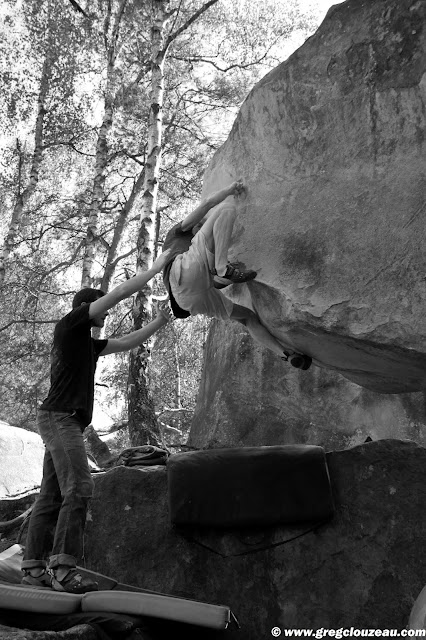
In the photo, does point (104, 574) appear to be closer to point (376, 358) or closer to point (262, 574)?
point (262, 574)

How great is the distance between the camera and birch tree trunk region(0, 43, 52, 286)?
40.0 feet

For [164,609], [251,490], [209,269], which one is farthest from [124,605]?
[209,269]

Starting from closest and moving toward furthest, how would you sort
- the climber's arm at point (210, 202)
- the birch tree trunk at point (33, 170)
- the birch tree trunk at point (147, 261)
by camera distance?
1. the climber's arm at point (210, 202)
2. the birch tree trunk at point (147, 261)
3. the birch tree trunk at point (33, 170)

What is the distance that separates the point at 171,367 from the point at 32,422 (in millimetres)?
4960

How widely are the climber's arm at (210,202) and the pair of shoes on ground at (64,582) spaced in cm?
288

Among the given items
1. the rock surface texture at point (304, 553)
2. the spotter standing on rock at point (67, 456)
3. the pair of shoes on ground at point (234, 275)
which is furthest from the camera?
the pair of shoes on ground at point (234, 275)

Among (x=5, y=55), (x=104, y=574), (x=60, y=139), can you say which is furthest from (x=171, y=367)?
(x=104, y=574)

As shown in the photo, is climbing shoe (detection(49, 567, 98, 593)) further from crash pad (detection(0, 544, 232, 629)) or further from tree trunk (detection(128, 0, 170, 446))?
tree trunk (detection(128, 0, 170, 446))

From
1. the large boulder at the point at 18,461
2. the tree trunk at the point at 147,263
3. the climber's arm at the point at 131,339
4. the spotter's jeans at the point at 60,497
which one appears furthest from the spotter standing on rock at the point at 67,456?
the large boulder at the point at 18,461

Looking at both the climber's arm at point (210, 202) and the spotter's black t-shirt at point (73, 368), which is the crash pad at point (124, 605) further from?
the climber's arm at point (210, 202)

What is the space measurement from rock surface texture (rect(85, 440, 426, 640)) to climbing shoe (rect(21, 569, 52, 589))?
0.73 metres

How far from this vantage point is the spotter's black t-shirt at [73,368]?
4.14 metres

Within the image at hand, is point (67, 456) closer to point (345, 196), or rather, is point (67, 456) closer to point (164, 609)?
point (164, 609)

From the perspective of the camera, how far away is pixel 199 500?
14.3 ft
